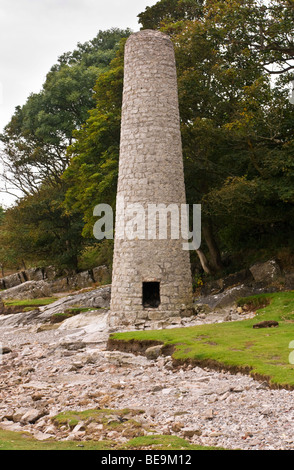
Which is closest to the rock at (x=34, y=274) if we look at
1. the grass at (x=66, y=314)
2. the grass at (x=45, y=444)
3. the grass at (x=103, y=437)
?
the grass at (x=66, y=314)

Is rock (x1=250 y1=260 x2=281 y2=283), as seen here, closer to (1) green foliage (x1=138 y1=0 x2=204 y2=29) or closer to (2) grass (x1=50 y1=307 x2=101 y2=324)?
(2) grass (x1=50 y1=307 x2=101 y2=324)

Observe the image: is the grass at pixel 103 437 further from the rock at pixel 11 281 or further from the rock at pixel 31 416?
the rock at pixel 11 281

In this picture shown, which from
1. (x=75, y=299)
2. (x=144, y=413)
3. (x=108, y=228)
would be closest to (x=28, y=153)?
(x=108, y=228)

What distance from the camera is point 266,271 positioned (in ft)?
68.4

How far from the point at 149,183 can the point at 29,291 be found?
19396 millimetres

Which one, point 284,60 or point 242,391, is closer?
point 242,391

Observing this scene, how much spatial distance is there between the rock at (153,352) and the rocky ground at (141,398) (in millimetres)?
148

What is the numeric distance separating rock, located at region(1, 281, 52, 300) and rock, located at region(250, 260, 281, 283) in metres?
17.2

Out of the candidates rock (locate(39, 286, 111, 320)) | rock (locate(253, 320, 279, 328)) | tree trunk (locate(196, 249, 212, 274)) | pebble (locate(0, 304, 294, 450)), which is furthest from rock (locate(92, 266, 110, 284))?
rock (locate(253, 320, 279, 328))

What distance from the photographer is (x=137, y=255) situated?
17734 mm

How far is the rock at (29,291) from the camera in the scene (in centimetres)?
3367

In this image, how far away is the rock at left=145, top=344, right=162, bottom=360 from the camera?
12625 mm

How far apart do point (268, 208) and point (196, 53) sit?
785 cm

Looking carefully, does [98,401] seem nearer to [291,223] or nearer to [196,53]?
[291,223]
